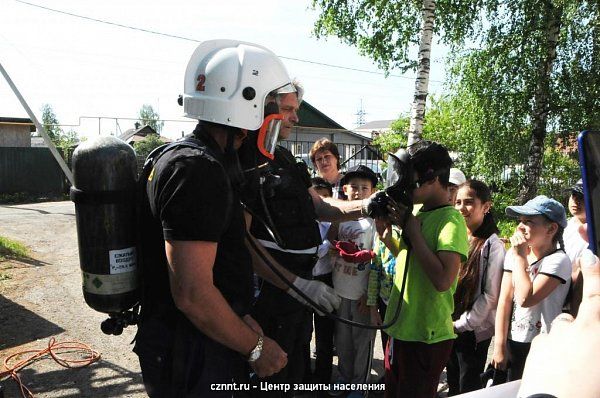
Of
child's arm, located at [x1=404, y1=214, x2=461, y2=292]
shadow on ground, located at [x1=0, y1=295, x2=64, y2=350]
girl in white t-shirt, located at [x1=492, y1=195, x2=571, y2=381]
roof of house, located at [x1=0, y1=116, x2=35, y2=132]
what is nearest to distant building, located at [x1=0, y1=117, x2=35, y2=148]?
roof of house, located at [x1=0, y1=116, x2=35, y2=132]

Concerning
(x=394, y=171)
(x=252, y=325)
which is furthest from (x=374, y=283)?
(x=252, y=325)

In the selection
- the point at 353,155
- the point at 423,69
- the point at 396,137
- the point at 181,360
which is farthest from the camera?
the point at 396,137

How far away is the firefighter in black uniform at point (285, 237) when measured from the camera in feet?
7.68

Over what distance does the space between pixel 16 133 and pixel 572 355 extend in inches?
1204

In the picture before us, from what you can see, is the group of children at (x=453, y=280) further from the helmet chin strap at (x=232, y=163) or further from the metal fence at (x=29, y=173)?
the metal fence at (x=29, y=173)

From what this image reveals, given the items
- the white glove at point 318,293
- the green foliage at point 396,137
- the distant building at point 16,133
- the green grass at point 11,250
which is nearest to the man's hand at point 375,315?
the white glove at point 318,293

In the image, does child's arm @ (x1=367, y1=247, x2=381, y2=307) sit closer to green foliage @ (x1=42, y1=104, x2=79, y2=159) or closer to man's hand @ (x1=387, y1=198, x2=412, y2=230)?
man's hand @ (x1=387, y1=198, x2=412, y2=230)

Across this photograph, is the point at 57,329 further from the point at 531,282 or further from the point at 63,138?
the point at 63,138

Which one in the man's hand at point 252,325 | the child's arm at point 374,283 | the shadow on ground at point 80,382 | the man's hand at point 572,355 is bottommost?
the shadow on ground at point 80,382

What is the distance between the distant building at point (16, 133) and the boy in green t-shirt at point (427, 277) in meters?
27.9

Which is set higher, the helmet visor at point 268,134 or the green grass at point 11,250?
the helmet visor at point 268,134

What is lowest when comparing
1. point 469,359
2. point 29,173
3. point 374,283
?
point 29,173

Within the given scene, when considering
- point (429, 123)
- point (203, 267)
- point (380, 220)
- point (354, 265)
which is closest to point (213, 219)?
point (203, 267)

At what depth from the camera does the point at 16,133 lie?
25812mm
